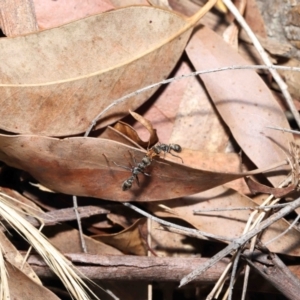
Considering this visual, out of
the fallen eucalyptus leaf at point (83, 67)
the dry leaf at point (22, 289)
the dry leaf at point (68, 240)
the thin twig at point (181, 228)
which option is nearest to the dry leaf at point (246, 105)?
the fallen eucalyptus leaf at point (83, 67)

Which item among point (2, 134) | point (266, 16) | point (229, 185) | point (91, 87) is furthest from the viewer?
point (266, 16)

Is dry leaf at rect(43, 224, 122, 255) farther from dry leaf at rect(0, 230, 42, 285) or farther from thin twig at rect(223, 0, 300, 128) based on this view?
thin twig at rect(223, 0, 300, 128)

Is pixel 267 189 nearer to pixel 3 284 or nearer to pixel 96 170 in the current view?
pixel 96 170

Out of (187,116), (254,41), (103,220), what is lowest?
(103,220)

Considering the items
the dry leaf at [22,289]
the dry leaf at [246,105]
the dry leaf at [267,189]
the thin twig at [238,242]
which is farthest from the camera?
the dry leaf at [246,105]

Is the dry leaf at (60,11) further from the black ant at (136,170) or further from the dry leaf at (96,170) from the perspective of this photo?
the black ant at (136,170)

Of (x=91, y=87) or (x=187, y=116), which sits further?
(x=187, y=116)

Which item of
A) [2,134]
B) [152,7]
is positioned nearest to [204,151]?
[152,7]

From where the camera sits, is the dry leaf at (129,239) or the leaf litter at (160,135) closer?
the leaf litter at (160,135)

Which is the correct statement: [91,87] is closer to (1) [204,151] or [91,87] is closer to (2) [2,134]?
(2) [2,134]
